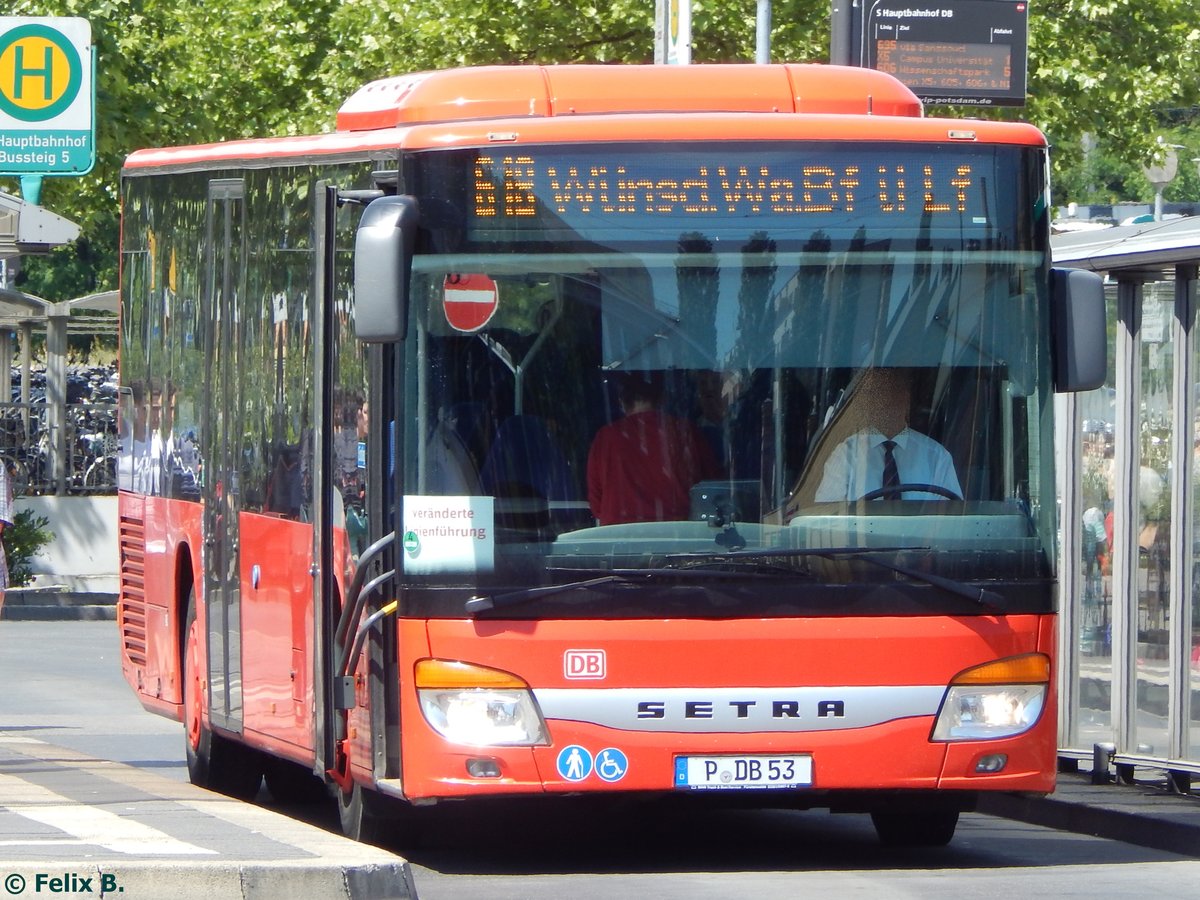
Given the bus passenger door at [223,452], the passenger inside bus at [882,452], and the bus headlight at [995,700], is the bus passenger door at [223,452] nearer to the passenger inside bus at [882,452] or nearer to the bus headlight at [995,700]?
the passenger inside bus at [882,452]

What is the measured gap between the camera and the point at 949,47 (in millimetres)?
13930

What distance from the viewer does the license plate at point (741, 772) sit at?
8.30m

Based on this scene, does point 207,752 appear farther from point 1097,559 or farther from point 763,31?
point 763,31

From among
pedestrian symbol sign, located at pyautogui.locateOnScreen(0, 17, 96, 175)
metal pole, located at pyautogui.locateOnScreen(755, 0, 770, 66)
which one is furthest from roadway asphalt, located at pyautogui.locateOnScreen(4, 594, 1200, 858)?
metal pole, located at pyautogui.locateOnScreen(755, 0, 770, 66)

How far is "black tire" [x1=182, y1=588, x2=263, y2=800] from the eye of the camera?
1139cm

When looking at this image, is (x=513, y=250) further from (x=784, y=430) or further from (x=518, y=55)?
(x=518, y=55)

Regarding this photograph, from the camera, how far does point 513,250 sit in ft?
27.3

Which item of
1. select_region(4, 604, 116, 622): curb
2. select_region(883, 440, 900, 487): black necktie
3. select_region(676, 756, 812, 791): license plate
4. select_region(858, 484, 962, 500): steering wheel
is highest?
select_region(883, 440, 900, 487): black necktie

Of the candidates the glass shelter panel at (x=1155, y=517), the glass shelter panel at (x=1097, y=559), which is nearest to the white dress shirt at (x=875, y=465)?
the glass shelter panel at (x=1155, y=517)

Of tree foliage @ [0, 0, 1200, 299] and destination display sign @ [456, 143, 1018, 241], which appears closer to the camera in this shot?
destination display sign @ [456, 143, 1018, 241]

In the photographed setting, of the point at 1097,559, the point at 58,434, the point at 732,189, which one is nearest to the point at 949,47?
the point at 1097,559

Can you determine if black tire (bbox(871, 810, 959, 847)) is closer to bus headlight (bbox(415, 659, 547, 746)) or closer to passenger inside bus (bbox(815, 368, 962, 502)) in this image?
passenger inside bus (bbox(815, 368, 962, 502))

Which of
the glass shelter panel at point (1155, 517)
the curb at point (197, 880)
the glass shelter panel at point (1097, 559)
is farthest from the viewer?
the glass shelter panel at point (1097, 559)

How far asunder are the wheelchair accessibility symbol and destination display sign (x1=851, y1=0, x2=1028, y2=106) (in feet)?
21.5
